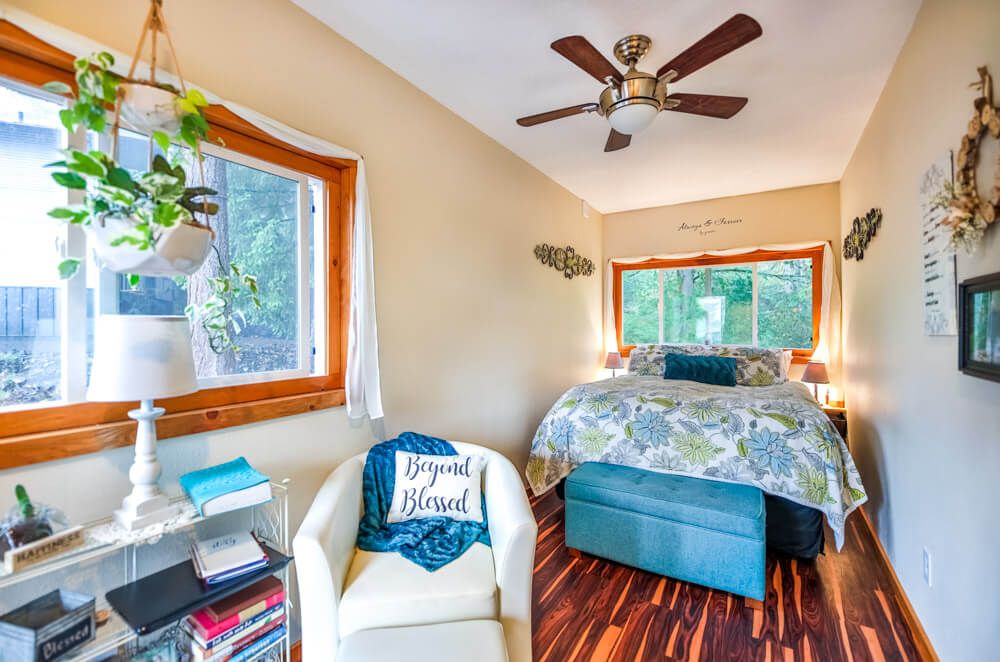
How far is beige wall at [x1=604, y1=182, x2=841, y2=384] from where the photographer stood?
407cm

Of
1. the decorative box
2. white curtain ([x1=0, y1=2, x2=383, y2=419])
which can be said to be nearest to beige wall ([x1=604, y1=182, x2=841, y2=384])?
white curtain ([x1=0, y1=2, x2=383, y2=419])

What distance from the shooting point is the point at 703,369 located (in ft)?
12.1

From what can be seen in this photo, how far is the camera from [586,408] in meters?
2.85

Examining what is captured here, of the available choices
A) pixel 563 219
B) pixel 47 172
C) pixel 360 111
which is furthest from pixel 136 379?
pixel 563 219

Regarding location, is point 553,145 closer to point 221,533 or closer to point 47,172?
point 47,172

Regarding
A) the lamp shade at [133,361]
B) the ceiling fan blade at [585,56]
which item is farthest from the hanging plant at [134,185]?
the ceiling fan blade at [585,56]

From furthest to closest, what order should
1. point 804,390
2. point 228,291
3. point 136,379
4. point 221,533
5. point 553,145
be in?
point 804,390
point 553,145
point 221,533
point 228,291
point 136,379

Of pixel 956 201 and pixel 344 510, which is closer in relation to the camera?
pixel 956 201

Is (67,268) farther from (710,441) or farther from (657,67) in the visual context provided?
(710,441)

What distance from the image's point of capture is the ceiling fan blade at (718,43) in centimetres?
146

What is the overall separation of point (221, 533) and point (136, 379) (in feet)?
2.43

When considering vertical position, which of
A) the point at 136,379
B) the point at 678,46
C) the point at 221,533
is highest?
the point at 678,46

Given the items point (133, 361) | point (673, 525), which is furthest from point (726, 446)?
point (133, 361)

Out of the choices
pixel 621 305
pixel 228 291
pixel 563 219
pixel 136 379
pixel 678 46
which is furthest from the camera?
pixel 621 305
